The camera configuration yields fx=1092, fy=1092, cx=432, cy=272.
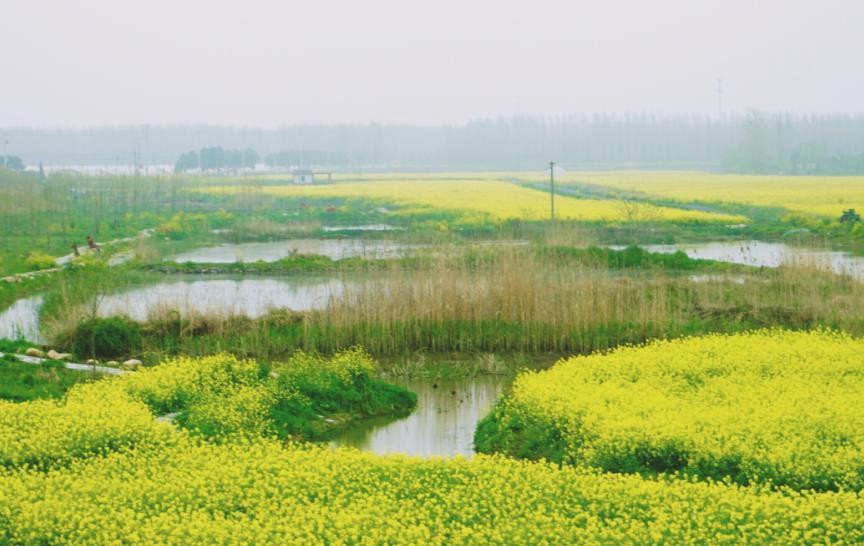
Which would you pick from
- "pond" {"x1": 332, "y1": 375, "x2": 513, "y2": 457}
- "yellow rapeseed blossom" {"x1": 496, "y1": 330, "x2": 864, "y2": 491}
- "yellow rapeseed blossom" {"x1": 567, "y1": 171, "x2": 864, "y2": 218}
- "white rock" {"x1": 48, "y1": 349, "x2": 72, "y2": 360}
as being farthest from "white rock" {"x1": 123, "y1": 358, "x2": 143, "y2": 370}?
"yellow rapeseed blossom" {"x1": 567, "y1": 171, "x2": 864, "y2": 218}

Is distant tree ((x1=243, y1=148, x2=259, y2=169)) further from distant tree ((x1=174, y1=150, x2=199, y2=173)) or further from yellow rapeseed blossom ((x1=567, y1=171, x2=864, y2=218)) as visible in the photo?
yellow rapeseed blossom ((x1=567, y1=171, x2=864, y2=218))

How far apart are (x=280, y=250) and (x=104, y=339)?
77.7ft

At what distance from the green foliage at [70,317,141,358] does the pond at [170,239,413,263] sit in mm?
16665

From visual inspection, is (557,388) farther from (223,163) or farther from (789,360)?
(223,163)

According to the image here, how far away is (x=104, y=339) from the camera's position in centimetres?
2011

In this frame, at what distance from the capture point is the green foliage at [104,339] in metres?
20.1

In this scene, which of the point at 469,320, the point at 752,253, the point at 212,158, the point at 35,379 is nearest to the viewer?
the point at 35,379

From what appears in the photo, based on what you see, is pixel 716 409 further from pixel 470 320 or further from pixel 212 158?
pixel 212 158

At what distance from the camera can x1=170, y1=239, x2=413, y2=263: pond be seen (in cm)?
3941

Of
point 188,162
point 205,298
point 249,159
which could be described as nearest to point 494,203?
point 205,298

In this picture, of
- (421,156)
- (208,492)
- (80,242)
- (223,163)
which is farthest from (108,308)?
(421,156)

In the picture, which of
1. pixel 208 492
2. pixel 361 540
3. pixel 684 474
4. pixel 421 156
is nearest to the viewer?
pixel 361 540

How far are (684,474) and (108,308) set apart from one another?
1539 centimetres

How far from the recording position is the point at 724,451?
12.2 metres
